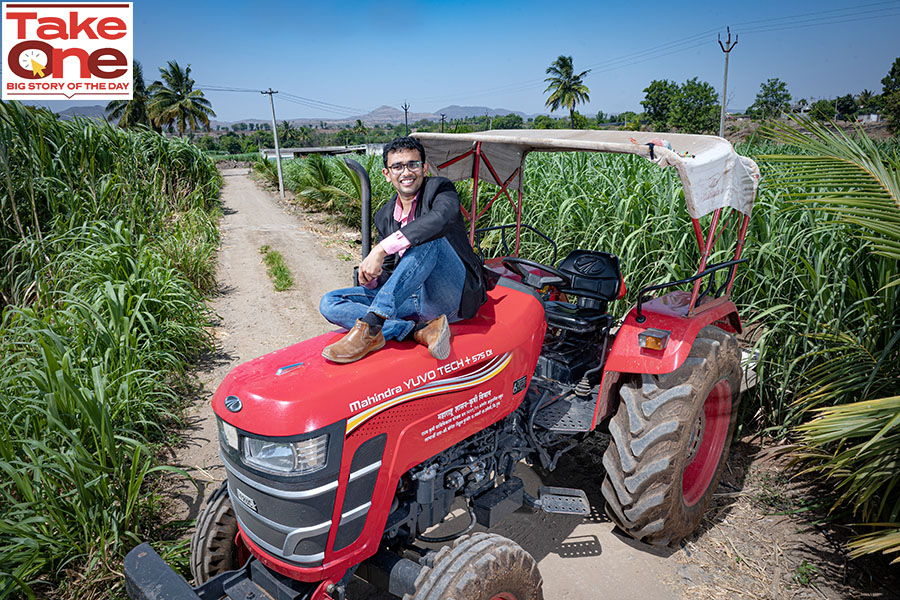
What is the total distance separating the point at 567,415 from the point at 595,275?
95cm

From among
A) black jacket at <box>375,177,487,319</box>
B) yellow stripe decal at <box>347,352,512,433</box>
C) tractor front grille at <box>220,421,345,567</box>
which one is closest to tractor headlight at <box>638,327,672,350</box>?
yellow stripe decal at <box>347,352,512,433</box>

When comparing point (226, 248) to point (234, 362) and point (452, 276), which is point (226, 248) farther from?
point (452, 276)

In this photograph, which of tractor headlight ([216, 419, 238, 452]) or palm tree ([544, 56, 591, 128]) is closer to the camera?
tractor headlight ([216, 419, 238, 452])

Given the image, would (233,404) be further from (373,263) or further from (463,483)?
(463,483)

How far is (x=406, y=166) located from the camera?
2.54m

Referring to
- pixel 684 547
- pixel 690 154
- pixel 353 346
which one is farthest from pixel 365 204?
pixel 684 547

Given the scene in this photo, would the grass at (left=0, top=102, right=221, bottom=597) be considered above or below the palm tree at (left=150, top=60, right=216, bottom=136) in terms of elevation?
below

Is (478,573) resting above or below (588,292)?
below

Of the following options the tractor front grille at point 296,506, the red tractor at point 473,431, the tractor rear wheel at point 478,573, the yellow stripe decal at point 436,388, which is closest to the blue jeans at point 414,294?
the red tractor at point 473,431

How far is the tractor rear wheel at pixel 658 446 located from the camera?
2695 mm

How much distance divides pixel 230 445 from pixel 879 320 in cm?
370

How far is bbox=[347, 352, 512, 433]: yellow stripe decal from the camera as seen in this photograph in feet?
6.40

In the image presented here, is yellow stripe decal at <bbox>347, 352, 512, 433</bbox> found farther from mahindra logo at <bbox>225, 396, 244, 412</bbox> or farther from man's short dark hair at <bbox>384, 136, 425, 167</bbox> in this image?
man's short dark hair at <bbox>384, 136, 425, 167</bbox>

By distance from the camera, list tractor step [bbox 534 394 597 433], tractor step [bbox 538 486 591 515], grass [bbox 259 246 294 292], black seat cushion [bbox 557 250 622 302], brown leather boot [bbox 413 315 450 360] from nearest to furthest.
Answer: brown leather boot [bbox 413 315 450 360] < tractor step [bbox 538 486 591 515] < tractor step [bbox 534 394 597 433] < black seat cushion [bbox 557 250 622 302] < grass [bbox 259 246 294 292]
